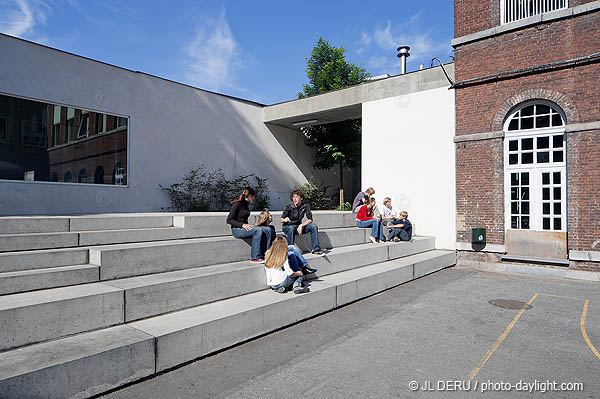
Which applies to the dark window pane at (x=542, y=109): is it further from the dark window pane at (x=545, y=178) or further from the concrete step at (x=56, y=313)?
the concrete step at (x=56, y=313)

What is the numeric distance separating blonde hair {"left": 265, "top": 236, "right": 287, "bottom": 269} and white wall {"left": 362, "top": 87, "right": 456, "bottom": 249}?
7550mm

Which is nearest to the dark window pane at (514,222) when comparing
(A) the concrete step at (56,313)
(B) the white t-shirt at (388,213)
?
(B) the white t-shirt at (388,213)

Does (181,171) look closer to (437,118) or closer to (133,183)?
(133,183)

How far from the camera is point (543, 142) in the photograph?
10758 mm

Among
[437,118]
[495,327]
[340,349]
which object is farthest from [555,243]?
[340,349]

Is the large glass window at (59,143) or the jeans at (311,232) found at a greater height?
the large glass window at (59,143)

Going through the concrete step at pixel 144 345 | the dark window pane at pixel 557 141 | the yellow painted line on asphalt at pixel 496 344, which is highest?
the dark window pane at pixel 557 141

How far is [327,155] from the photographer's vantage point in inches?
744

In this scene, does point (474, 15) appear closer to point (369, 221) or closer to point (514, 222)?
point (514, 222)

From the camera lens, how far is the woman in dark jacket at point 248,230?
7227 millimetres

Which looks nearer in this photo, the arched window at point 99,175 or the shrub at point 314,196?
the arched window at point 99,175

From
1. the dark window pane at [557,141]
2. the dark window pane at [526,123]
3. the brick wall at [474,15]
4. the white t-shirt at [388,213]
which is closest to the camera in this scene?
the dark window pane at [557,141]

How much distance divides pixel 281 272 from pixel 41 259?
137 inches

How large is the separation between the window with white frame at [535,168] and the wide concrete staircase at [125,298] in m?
5.45
